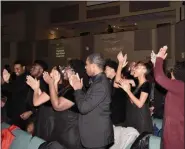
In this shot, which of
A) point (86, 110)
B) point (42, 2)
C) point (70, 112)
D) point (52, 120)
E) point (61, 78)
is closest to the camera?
point (86, 110)

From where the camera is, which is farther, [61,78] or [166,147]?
[61,78]

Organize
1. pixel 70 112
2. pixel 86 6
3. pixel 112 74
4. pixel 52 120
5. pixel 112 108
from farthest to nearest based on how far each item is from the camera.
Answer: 1. pixel 86 6
2. pixel 112 74
3. pixel 112 108
4. pixel 52 120
5. pixel 70 112

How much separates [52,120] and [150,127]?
0.80m

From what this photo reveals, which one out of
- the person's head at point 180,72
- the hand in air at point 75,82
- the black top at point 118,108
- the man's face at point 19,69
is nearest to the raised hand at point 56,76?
the hand in air at point 75,82

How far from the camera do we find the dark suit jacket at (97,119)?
1773mm

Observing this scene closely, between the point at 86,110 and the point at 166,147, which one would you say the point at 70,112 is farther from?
the point at 166,147

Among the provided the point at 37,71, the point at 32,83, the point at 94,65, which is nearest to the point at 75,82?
the point at 94,65

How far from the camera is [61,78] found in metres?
2.28

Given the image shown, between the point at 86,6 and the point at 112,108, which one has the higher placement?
the point at 86,6

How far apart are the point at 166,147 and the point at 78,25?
4.54 m

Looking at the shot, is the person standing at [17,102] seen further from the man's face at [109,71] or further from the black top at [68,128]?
the black top at [68,128]

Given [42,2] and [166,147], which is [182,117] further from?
[42,2]

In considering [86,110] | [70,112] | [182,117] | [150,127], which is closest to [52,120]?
[70,112]

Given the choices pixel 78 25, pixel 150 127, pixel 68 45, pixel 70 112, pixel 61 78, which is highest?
pixel 78 25
